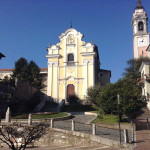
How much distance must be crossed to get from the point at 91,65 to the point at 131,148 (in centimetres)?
2877

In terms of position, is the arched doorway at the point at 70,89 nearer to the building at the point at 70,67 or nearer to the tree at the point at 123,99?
the building at the point at 70,67

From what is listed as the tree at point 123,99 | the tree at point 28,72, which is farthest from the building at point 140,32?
the tree at point 123,99

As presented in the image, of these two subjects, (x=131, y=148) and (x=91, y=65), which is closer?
(x=131, y=148)

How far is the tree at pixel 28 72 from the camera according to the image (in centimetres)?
4088

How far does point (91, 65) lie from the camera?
40312 millimetres

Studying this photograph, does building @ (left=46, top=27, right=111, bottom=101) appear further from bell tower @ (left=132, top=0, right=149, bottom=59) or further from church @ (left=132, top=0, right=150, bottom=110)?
bell tower @ (left=132, top=0, right=149, bottom=59)

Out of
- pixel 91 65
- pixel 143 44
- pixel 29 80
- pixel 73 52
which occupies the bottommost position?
pixel 29 80

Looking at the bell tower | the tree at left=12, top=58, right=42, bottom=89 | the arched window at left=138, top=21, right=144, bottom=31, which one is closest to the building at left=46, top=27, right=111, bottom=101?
the tree at left=12, top=58, right=42, bottom=89

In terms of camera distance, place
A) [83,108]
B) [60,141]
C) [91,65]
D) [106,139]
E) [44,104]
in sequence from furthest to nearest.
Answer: [91,65], [44,104], [83,108], [60,141], [106,139]

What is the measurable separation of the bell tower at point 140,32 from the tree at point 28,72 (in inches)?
1102

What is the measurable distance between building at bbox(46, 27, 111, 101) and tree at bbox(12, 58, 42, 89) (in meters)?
2.74

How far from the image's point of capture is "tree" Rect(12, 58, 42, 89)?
40.9 m

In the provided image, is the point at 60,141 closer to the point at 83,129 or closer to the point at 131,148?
the point at 83,129

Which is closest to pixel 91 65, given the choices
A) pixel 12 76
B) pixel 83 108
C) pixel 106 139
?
pixel 83 108
